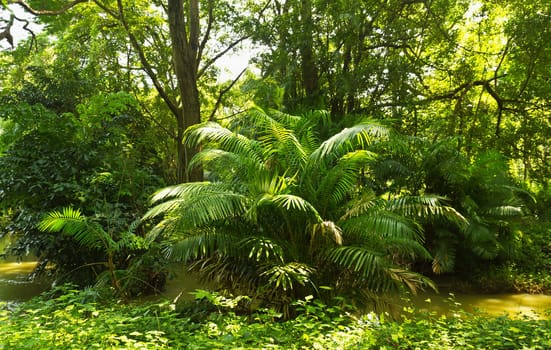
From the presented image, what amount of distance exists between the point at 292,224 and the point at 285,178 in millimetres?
568

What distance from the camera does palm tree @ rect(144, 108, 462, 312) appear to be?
4633mm

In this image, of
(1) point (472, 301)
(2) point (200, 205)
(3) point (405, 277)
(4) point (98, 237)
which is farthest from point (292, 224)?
(1) point (472, 301)

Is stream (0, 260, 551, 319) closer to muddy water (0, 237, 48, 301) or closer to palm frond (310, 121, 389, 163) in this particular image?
A: muddy water (0, 237, 48, 301)

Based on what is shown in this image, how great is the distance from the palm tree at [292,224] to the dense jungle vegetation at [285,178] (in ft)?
0.09

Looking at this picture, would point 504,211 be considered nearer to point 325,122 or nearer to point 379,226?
point 325,122

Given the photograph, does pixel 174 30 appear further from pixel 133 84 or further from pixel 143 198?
pixel 133 84

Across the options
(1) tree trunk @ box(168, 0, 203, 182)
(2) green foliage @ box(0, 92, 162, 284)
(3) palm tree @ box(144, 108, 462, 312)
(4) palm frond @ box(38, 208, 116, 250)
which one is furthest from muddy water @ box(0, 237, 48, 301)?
(3) palm tree @ box(144, 108, 462, 312)

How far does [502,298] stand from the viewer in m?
7.16

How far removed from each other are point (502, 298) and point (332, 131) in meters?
4.10

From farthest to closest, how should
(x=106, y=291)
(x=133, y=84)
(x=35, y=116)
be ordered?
(x=133, y=84) → (x=35, y=116) → (x=106, y=291)

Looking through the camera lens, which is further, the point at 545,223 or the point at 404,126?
the point at 404,126

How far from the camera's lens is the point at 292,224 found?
5.18 meters

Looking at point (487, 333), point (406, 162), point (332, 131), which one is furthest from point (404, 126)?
point (487, 333)

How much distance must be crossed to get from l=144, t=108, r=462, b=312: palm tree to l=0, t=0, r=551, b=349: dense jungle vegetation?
3cm
